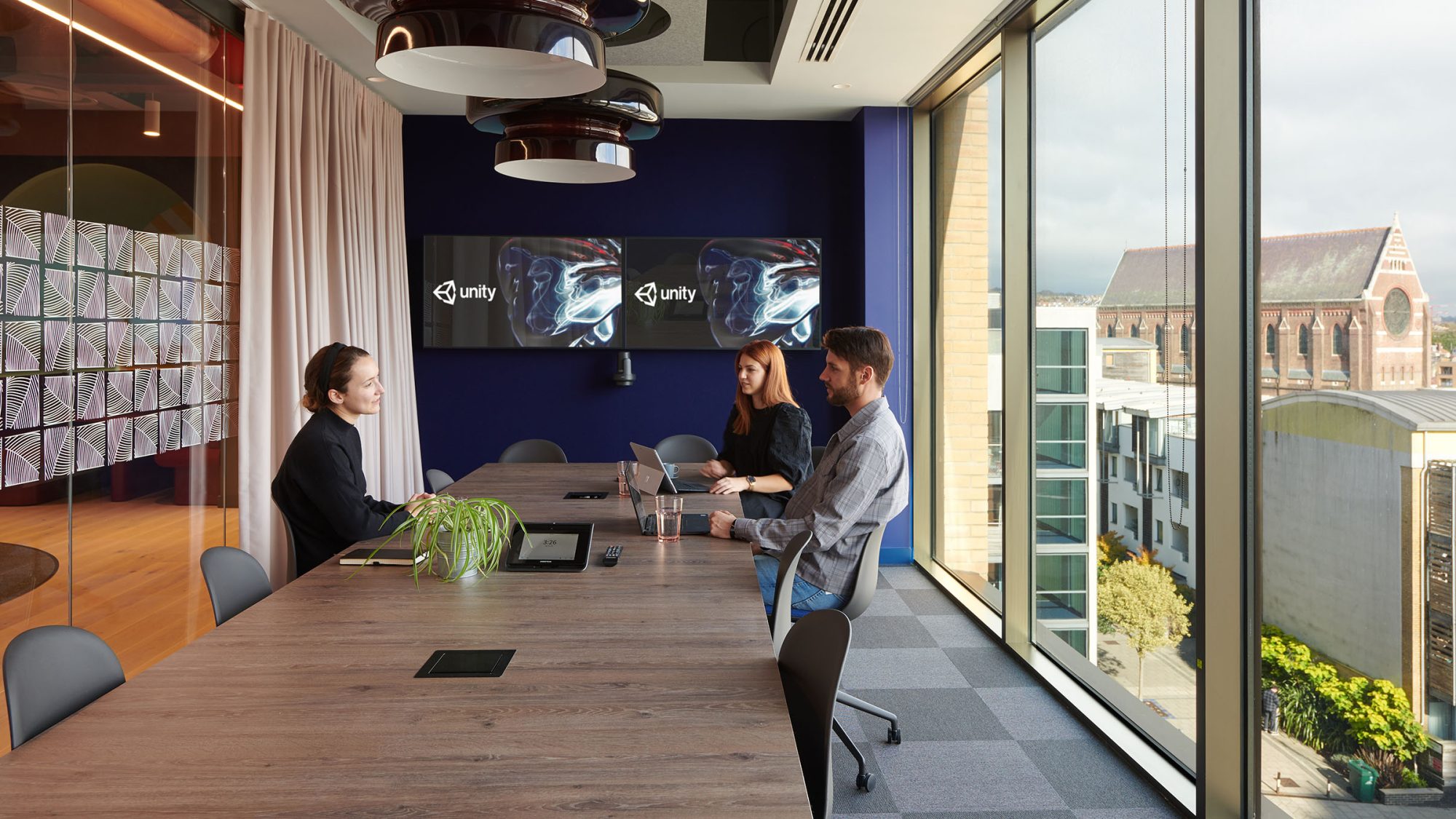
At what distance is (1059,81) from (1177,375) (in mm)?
1639

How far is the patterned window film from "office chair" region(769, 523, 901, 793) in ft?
8.09

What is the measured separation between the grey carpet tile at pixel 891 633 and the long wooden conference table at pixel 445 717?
2372mm

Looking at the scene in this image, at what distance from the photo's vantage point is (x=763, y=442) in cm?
451

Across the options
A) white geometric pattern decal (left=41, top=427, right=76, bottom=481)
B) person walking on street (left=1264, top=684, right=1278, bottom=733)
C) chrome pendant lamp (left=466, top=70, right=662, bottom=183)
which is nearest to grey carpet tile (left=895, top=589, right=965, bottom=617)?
person walking on street (left=1264, top=684, right=1278, bottom=733)

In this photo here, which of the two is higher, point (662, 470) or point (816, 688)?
point (662, 470)

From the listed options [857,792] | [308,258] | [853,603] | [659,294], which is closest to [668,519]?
[853,603]

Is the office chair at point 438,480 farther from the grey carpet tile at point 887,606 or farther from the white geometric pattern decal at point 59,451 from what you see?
the grey carpet tile at point 887,606

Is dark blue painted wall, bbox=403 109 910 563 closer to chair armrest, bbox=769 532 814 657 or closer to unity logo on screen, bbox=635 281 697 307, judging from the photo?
unity logo on screen, bbox=635 281 697 307

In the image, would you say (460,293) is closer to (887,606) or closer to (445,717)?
(887,606)

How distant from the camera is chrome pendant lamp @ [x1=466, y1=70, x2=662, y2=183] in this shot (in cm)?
296

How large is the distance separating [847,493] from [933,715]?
1.19 m

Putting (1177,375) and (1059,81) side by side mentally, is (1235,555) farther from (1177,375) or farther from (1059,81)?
(1059,81)

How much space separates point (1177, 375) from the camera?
10.4 ft

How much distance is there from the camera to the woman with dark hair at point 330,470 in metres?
3.25
